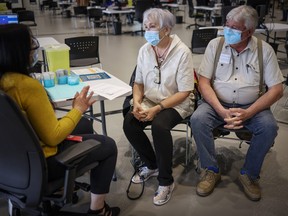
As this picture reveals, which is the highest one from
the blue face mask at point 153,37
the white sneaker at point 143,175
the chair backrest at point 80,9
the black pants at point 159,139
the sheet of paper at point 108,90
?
the chair backrest at point 80,9

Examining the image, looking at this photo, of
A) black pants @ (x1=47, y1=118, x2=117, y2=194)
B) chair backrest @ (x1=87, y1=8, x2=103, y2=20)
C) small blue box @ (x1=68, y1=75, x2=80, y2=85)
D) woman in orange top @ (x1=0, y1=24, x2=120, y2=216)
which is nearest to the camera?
woman in orange top @ (x1=0, y1=24, x2=120, y2=216)

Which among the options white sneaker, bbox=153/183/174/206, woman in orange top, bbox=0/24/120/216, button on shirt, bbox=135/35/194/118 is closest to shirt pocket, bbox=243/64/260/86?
button on shirt, bbox=135/35/194/118

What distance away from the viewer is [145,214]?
2.03 metres

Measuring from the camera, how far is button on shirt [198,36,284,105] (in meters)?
2.18

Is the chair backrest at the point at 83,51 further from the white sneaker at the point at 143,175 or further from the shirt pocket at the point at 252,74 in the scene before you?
the shirt pocket at the point at 252,74

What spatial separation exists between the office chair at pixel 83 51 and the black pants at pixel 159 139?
6.50 ft

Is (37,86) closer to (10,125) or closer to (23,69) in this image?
(23,69)

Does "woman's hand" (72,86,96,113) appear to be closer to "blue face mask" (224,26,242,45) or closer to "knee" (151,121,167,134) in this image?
"knee" (151,121,167,134)

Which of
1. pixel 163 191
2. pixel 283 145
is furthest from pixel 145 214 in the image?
→ pixel 283 145

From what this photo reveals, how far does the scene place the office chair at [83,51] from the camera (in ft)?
13.0

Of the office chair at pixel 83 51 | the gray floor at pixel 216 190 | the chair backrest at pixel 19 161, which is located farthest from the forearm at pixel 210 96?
the office chair at pixel 83 51

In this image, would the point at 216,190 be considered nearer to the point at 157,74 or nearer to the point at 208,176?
the point at 208,176

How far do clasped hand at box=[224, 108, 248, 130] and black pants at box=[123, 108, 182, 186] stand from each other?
0.33 meters

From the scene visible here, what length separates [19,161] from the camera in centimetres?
133
